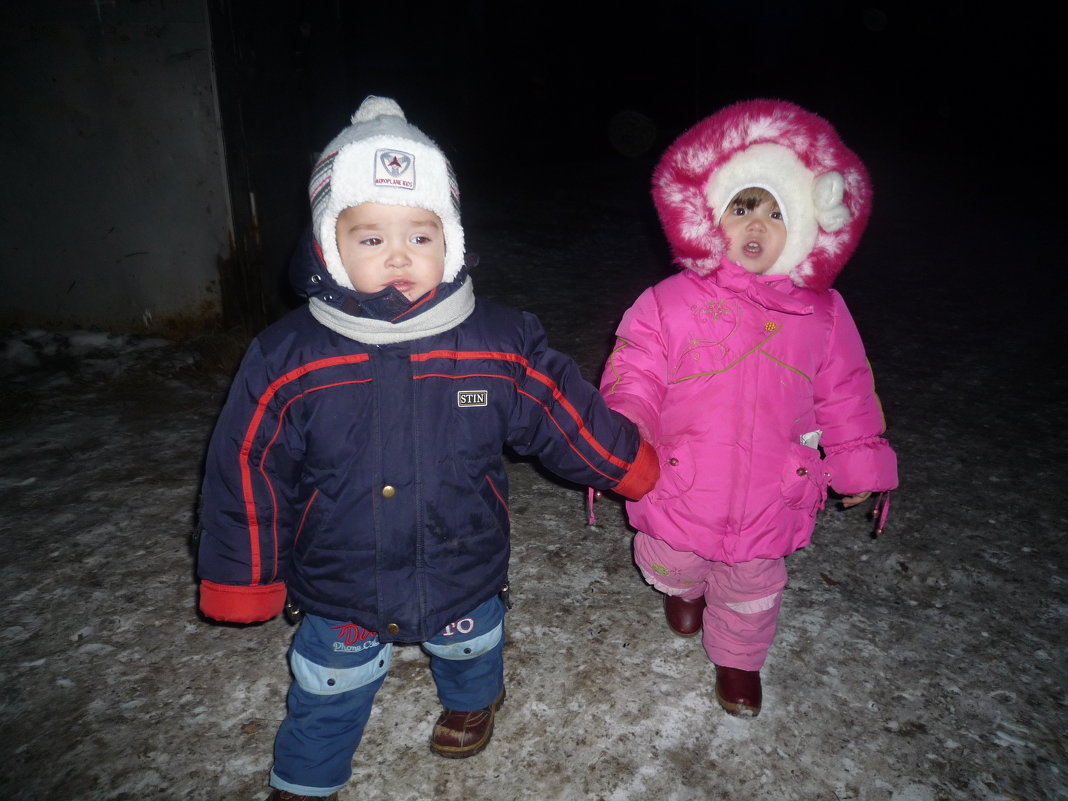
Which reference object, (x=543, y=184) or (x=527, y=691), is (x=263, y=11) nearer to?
(x=527, y=691)

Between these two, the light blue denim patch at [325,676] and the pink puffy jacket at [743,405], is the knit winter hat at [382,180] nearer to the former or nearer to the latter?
the pink puffy jacket at [743,405]

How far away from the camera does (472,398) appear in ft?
5.47

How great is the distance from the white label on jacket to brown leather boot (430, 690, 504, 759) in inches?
35.5

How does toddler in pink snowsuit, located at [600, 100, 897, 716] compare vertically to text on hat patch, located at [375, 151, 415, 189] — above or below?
below

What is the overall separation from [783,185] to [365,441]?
1385 mm

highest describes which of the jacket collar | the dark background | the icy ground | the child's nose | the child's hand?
the dark background

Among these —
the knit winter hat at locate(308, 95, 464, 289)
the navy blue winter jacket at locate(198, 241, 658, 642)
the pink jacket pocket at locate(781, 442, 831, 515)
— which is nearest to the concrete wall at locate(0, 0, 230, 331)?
the knit winter hat at locate(308, 95, 464, 289)

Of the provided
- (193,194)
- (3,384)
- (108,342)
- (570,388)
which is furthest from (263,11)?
(570,388)

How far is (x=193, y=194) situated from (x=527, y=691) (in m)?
3.43

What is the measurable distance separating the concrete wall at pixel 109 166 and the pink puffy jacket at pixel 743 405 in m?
3.10

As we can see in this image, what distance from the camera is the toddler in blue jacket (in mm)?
1596

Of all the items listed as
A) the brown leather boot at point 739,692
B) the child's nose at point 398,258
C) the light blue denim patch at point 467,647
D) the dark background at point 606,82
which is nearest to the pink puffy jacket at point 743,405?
the brown leather boot at point 739,692

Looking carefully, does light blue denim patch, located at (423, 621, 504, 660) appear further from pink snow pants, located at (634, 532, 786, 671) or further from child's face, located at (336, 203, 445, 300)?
child's face, located at (336, 203, 445, 300)

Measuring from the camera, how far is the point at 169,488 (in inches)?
123
